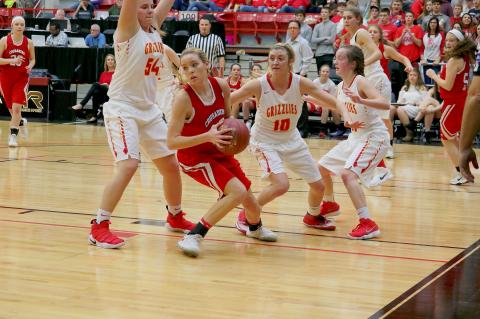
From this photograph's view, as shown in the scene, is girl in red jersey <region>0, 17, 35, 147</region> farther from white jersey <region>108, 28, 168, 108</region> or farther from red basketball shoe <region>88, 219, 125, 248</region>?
red basketball shoe <region>88, 219, 125, 248</region>

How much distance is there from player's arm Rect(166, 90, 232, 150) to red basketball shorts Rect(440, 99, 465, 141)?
4.53 m

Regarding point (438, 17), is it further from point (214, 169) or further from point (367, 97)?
point (214, 169)

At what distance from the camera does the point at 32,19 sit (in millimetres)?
19344

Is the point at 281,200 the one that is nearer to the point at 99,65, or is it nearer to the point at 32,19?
the point at 99,65

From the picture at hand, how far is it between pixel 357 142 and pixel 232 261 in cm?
179

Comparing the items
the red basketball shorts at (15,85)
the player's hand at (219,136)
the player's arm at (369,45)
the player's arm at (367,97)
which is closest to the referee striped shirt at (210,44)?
the red basketball shorts at (15,85)

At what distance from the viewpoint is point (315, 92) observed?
6137 mm

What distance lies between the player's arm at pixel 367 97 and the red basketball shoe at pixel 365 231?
0.86 metres

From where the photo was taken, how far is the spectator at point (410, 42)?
49.2 ft

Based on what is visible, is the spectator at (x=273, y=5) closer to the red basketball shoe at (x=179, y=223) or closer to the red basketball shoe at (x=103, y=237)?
the red basketball shoe at (x=179, y=223)

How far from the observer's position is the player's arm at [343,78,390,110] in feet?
20.1

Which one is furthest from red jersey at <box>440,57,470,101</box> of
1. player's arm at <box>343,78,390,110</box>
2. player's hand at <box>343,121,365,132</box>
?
player's arm at <box>343,78,390,110</box>

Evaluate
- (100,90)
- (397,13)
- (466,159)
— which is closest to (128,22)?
(466,159)

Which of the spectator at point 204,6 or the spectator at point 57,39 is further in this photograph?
the spectator at point 204,6
